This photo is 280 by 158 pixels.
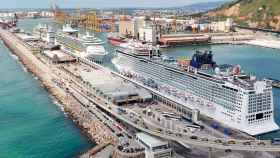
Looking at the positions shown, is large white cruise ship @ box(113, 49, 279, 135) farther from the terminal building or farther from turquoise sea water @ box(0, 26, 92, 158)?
turquoise sea water @ box(0, 26, 92, 158)

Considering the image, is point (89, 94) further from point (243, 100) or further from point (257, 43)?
point (257, 43)

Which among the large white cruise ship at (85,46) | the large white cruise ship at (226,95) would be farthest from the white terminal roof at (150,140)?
the large white cruise ship at (85,46)

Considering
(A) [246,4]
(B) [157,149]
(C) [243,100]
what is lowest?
(B) [157,149]

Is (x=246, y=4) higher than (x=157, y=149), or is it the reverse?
(x=246, y=4)

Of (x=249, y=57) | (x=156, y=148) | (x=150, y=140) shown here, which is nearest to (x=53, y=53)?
(x=249, y=57)

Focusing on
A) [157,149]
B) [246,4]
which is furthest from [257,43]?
[157,149]

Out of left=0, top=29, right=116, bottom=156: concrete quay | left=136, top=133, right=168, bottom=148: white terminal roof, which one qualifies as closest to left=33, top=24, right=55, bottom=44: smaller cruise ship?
left=0, top=29, right=116, bottom=156: concrete quay

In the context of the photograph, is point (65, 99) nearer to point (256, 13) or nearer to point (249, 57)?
point (249, 57)

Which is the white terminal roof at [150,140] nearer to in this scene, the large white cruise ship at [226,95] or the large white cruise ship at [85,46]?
the large white cruise ship at [226,95]
